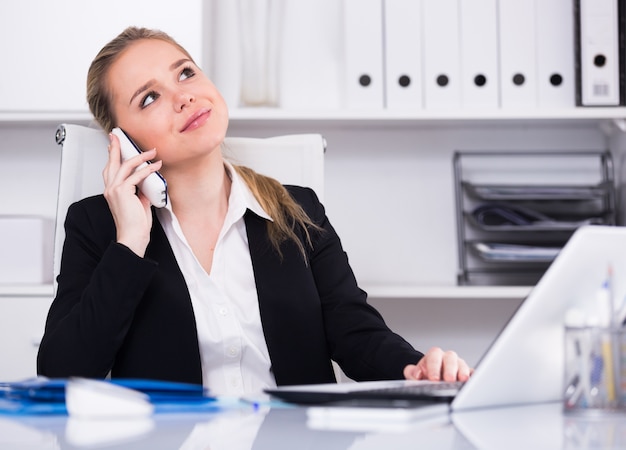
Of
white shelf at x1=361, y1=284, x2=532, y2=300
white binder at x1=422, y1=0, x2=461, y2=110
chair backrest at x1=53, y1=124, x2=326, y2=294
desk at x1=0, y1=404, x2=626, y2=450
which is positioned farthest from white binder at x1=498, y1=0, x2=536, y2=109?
desk at x1=0, y1=404, x2=626, y2=450

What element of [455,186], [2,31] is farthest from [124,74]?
[455,186]

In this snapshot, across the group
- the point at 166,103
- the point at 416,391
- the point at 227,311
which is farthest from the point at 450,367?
the point at 166,103

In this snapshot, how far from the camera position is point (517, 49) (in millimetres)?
2006

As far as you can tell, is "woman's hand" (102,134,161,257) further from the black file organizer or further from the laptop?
the black file organizer

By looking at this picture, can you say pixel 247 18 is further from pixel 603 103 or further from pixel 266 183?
pixel 603 103

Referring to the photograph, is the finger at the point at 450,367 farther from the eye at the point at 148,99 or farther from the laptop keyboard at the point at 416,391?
the eye at the point at 148,99

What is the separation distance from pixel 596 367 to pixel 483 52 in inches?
54.9

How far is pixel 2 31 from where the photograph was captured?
6.75 feet

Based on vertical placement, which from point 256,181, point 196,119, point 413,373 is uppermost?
point 196,119

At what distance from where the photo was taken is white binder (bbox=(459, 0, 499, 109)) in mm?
2008

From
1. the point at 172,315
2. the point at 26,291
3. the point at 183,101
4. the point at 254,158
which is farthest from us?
the point at 26,291

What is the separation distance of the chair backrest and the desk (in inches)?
34.5

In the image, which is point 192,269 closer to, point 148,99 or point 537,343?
point 148,99

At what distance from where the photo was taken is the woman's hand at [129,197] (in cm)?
141
